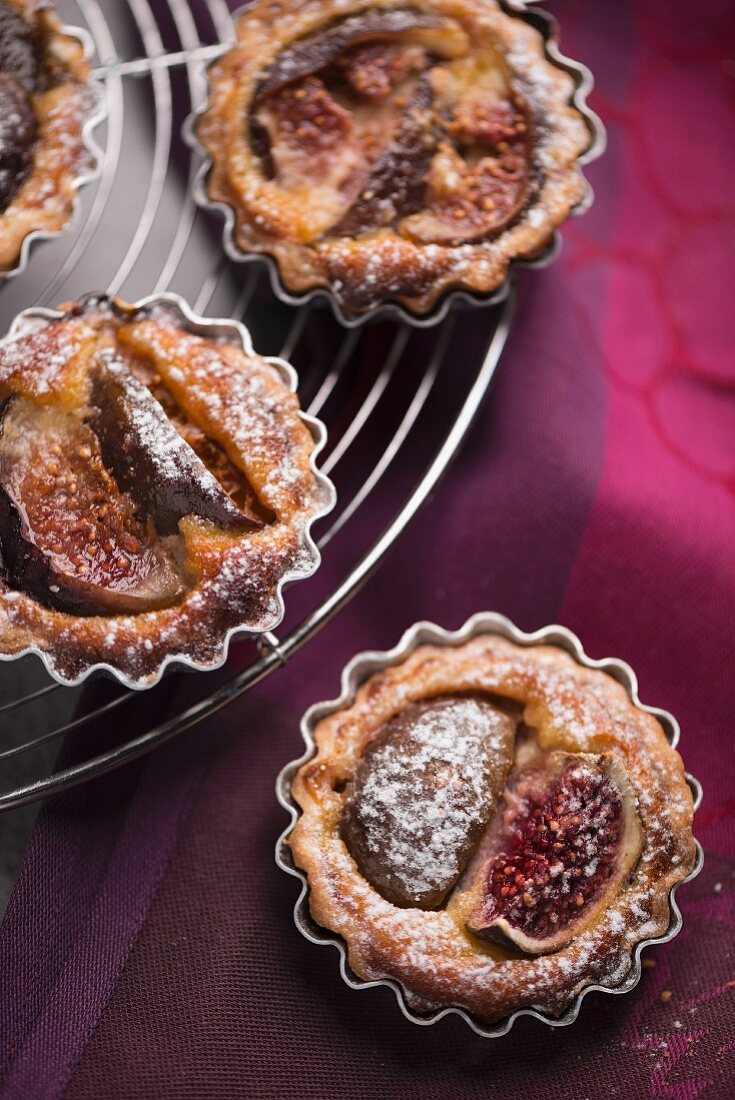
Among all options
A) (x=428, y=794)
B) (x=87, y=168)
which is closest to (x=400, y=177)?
(x=87, y=168)

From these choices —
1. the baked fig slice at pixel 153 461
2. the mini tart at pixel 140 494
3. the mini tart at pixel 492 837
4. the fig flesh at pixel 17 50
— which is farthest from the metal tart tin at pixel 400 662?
the fig flesh at pixel 17 50

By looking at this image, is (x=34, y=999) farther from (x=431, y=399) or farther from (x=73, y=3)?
(x=73, y=3)

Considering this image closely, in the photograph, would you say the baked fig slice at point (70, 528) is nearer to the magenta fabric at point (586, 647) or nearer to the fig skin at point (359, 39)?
the magenta fabric at point (586, 647)

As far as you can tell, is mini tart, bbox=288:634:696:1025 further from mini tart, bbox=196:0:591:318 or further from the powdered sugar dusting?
mini tart, bbox=196:0:591:318

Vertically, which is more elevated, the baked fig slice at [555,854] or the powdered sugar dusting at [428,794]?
the powdered sugar dusting at [428,794]

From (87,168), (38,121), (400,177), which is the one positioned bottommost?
(400,177)

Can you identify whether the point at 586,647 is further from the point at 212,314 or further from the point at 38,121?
the point at 38,121
